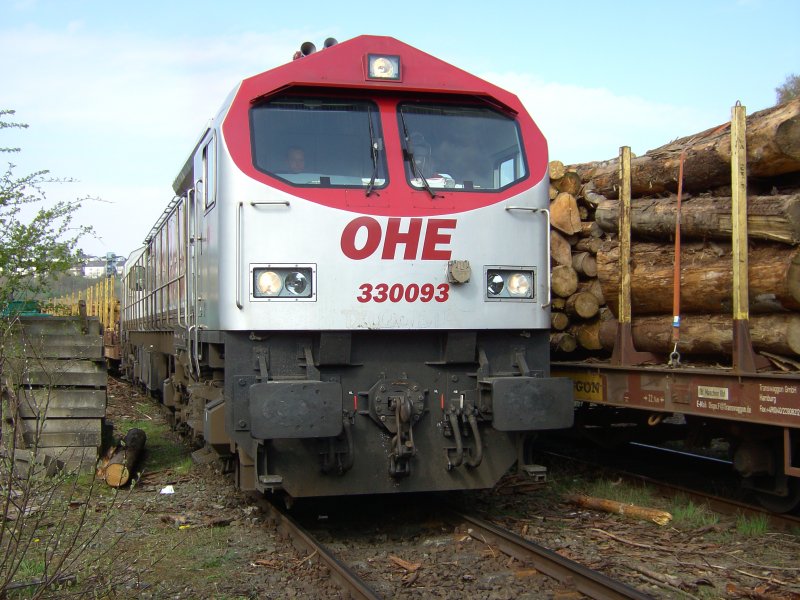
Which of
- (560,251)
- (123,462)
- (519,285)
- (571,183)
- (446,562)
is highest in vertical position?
(571,183)

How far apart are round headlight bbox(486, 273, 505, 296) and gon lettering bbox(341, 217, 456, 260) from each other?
1.20 ft

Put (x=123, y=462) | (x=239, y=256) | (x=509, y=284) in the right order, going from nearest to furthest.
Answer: (x=239, y=256) → (x=509, y=284) → (x=123, y=462)

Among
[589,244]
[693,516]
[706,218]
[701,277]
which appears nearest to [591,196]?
[589,244]

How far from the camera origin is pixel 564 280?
28.2 feet

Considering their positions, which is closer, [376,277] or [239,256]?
[239,256]

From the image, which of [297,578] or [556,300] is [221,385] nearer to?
[297,578]

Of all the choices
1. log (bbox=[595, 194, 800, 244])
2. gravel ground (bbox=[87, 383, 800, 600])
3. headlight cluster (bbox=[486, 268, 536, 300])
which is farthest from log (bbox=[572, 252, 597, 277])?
headlight cluster (bbox=[486, 268, 536, 300])

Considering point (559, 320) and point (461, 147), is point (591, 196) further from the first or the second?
point (461, 147)

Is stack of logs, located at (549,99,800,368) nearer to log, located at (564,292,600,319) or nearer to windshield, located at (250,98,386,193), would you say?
log, located at (564,292,600,319)

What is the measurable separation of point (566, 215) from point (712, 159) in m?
2.14

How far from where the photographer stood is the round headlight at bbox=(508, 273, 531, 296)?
19.9 feet

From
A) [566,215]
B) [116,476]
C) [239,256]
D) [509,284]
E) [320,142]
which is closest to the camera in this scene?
[239,256]

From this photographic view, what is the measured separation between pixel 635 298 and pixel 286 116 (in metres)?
3.46

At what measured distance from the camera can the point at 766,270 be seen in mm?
5934
